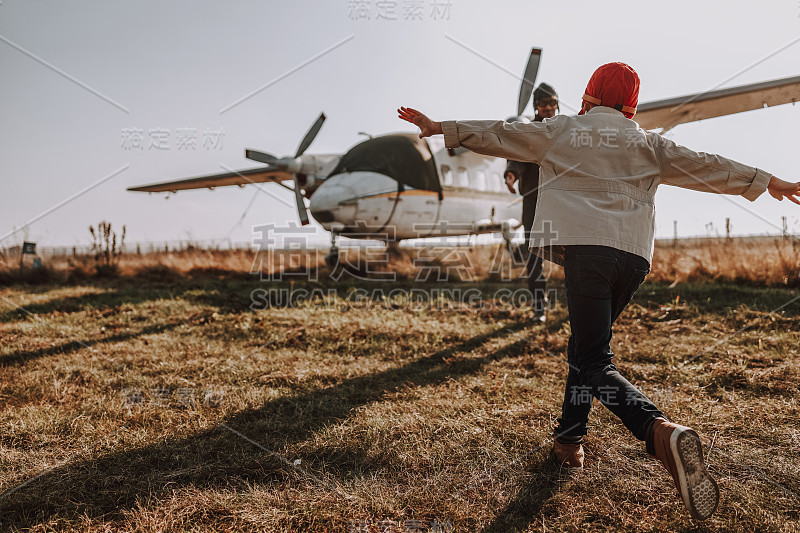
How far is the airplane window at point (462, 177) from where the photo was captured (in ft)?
36.9

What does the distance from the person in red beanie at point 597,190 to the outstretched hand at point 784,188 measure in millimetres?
19

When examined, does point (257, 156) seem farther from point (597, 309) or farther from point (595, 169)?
point (597, 309)

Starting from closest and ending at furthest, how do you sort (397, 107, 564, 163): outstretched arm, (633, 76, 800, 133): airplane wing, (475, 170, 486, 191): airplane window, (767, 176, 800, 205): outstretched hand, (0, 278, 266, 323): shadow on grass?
(397, 107, 564, 163): outstretched arm < (767, 176, 800, 205): outstretched hand < (0, 278, 266, 323): shadow on grass < (633, 76, 800, 133): airplane wing < (475, 170, 486, 191): airplane window

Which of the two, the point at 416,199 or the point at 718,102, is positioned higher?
the point at 718,102

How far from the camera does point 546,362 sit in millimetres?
3711

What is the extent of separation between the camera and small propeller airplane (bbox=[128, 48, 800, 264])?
8188mm

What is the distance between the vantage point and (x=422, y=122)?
2.12 metres

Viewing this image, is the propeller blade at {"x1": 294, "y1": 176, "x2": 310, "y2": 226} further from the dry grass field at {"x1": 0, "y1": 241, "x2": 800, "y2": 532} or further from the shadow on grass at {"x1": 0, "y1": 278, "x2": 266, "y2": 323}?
the dry grass field at {"x1": 0, "y1": 241, "x2": 800, "y2": 532}

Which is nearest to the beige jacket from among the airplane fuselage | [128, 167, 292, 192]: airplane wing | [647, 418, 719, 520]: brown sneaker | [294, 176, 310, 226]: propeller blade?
[647, 418, 719, 520]: brown sneaker

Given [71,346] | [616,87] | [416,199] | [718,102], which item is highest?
[718,102]

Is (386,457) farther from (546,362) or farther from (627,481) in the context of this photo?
(546,362)

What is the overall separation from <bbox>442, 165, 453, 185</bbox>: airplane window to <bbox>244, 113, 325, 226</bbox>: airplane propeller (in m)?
3.96

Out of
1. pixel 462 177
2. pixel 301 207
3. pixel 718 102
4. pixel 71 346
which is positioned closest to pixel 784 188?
pixel 71 346

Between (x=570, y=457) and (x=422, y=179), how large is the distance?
29.0 ft
